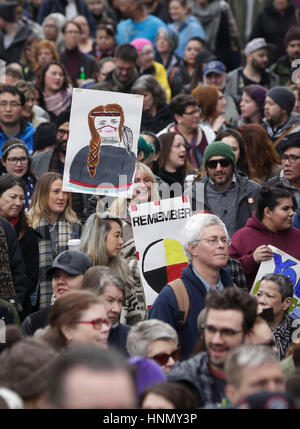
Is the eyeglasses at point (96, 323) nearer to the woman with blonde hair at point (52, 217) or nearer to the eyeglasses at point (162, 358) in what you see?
the eyeglasses at point (162, 358)

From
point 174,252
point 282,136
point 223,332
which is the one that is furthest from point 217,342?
point 282,136

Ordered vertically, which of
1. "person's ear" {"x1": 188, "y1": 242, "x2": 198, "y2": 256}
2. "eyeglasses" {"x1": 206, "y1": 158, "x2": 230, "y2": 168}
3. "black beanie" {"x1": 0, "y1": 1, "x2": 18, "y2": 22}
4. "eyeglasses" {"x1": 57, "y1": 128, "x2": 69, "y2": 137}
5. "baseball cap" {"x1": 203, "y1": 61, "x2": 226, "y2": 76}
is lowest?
"person's ear" {"x1": 188, "y1": 242, "x2": 198, "y2": 256}

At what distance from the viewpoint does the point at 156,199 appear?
8086 mm

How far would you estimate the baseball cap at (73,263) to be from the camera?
650 centimetres

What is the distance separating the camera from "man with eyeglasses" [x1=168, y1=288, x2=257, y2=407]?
489 cm

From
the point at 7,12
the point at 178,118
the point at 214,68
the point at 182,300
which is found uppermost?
the point at 7,12

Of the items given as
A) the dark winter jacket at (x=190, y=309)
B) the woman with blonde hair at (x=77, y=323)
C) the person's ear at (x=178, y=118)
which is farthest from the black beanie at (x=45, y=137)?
the woman with blonde hair at (x=77, y=323)

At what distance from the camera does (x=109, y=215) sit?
7.37m

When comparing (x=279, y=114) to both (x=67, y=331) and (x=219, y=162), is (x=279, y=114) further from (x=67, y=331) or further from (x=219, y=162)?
(x=67, y=331)

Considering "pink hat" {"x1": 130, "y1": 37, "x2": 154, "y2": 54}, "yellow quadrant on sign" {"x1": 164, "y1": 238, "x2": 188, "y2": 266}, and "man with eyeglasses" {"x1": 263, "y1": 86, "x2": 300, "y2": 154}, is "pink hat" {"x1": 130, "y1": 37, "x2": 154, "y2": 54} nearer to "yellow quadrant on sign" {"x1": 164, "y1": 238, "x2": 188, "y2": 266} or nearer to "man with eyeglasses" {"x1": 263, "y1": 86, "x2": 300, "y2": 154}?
"man with eyeglasses" {"x1": 263, "y1": 86, "x2": 300, "y2": 154}

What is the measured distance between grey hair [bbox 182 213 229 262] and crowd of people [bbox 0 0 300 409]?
1 cm

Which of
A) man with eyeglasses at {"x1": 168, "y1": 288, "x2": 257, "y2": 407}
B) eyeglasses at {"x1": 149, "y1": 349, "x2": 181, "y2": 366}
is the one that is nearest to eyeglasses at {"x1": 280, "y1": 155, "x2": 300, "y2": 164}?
man with eyeglasses at {"x1": 168, "y1": 288, "x2": 257, "y2": 407}

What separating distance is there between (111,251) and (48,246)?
1.00m

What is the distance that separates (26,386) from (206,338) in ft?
4.36
